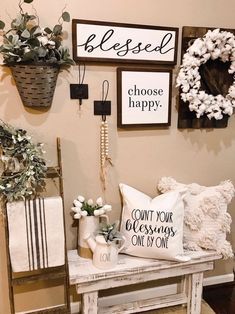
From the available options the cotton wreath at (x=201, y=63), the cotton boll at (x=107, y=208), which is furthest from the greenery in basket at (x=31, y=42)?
the cotton boll at (x=107, y=208)

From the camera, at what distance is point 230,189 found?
6.50 feet

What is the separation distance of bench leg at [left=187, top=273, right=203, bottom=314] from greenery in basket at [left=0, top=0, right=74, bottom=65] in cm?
152

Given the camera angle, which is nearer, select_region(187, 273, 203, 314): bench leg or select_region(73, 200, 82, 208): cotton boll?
select_region(73, 200, 82, 208): cotton boll

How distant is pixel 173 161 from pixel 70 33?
3.32 feet

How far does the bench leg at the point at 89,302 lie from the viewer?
171cm

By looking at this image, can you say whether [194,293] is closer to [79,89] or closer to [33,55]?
[79,89]

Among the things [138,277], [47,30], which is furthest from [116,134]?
[138,277]

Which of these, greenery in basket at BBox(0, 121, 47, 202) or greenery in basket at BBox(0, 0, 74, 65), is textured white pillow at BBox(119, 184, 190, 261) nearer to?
greenery in basket at BBox(0, 121, 47, 202)

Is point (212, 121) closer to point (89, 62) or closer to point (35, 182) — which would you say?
point (89, 62)

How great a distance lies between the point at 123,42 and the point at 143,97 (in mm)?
337

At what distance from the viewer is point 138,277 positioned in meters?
1.79

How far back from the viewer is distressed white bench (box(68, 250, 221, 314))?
1690 millimetres

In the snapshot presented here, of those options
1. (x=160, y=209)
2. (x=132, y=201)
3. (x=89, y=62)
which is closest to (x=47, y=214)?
(x=132, y=201)

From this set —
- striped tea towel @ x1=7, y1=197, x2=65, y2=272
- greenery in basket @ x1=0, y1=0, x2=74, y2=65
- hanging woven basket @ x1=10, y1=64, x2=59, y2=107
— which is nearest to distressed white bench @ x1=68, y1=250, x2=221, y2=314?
striped tea towel @ x1=7, y1=197, x2=65, y2=272
